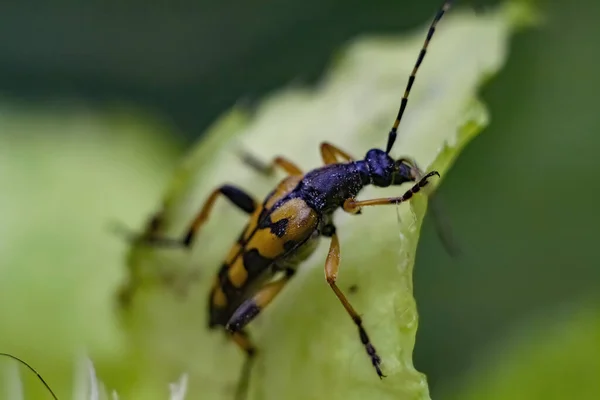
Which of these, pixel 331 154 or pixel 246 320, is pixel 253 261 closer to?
pixel 246 320

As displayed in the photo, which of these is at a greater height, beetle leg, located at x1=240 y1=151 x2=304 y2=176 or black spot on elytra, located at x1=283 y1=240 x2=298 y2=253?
beetle leg, located at x1=240 y1=151 x2=304 y2=176

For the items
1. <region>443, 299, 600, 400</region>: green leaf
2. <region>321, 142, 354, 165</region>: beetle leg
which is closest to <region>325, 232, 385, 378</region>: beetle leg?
<region>321, 142, 354, 165</region>: beetle leg

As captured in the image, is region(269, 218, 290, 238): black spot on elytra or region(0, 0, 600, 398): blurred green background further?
region(0, 0, 600, 398): blurred green background

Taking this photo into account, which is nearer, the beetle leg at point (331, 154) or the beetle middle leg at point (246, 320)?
the beetle middle leg at point (246, 320)

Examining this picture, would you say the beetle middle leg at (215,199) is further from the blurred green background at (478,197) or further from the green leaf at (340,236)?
the blurred green background at (478,197)

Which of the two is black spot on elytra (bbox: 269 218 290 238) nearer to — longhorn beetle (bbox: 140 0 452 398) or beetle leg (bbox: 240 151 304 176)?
longhorn beetle (bbox: 140 0 452 398)

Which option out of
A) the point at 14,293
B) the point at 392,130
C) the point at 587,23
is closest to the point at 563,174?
the point at 587,23

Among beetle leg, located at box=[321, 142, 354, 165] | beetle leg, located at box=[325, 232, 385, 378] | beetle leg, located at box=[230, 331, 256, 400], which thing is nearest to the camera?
beetle leg, located at box=[325, 232, 385, 378]

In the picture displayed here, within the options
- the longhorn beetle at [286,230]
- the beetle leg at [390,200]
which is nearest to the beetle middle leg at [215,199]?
the longhorn beetle at [286,230]
